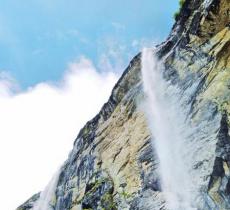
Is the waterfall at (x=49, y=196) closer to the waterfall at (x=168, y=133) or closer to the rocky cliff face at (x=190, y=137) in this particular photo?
the rocky cliff face at (x=190, y=137)

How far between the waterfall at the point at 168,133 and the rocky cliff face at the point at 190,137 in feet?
1.75

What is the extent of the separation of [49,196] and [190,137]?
68.1 feet

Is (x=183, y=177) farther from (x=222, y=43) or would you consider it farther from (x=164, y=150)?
(x=222, y=43)

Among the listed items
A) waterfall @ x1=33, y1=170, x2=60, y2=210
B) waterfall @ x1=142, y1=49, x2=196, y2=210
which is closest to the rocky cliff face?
waterfall @ x1=142, y1=49, x2=196, y2=210

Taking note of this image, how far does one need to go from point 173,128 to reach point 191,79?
3045 millimetres

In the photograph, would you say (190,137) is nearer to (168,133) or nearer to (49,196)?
(168,133)

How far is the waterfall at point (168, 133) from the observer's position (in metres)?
25.3

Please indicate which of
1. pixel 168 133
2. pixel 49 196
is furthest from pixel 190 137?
pixel 49 196

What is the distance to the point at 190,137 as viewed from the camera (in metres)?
26.4

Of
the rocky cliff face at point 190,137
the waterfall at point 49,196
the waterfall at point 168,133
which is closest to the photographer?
the rocky cliff face at point 190,137

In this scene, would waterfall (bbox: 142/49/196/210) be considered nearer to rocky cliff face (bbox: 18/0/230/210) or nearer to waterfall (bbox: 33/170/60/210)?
rocky cliff face (bbox: 18/0/230/210)

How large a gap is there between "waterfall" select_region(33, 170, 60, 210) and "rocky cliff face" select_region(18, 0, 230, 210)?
7.16ft

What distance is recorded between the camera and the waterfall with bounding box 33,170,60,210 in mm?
42219

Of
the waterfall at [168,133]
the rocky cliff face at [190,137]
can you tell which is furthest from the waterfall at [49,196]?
the waterfall at [168,133]
